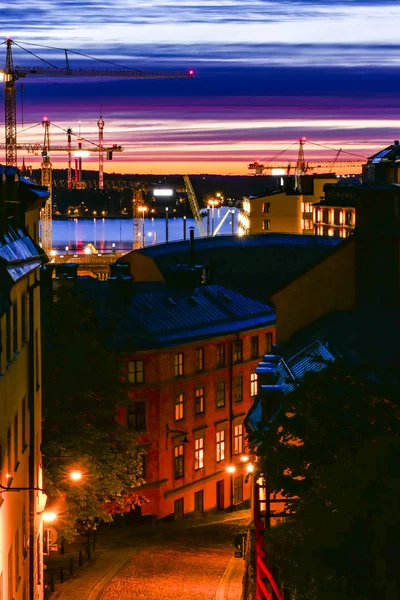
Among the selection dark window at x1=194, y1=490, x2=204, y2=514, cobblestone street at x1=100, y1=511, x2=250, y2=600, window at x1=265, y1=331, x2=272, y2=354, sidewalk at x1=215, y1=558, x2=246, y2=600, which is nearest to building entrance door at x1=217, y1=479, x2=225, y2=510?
dark window at x1=194, y1=490, x2=204, y2=514

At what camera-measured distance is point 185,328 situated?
67812 millimetres

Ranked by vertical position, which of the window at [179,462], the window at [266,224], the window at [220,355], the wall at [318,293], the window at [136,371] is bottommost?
the window at [179,462]

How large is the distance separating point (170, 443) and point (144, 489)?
277cm

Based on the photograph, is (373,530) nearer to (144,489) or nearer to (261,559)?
(261,559)

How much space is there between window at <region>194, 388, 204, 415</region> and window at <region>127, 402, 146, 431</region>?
411 cm

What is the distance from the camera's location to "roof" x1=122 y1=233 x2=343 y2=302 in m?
99.9

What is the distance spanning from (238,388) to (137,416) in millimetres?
8629

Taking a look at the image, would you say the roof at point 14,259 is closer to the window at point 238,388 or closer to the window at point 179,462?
the window at point 179,462

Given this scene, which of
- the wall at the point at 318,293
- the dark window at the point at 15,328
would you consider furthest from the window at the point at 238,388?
the dark window at the point at 15,328

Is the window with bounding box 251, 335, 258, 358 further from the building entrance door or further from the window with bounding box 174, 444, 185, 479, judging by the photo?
the window with bounding box 174, 444, 185, 479

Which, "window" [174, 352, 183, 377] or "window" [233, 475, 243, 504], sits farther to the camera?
"window" [233, 475, 243, 504]

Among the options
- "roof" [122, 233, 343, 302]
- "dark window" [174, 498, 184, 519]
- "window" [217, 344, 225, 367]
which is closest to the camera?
"dark window" [174, 498, 184, 519]

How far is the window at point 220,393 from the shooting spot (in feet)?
227

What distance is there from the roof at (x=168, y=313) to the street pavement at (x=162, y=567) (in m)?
9.18
